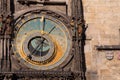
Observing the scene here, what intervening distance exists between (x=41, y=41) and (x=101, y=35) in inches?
68.7

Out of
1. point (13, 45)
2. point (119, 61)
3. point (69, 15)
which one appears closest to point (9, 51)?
point (13, 45)

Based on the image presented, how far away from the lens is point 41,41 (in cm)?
1234

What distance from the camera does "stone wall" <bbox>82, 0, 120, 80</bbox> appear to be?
1245cm

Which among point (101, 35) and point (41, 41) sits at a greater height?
point (101, 35)

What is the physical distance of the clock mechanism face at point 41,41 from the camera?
40.0ft

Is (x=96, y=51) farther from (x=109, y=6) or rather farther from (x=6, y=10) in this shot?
(x=6, y=10)

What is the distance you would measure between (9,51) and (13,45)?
0.70 ft

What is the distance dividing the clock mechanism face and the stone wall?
27.0 inches

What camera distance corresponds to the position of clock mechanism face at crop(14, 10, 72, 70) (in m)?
12.2

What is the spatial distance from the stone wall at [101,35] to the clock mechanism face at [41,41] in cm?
69

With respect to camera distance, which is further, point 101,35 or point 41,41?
point 101,35

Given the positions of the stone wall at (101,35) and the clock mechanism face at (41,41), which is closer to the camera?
the clock mechanism face at (41,41)

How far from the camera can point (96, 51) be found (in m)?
12.6

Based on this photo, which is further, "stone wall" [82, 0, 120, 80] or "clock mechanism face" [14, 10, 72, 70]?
"stone wall" [82, 0, 120, 80]
